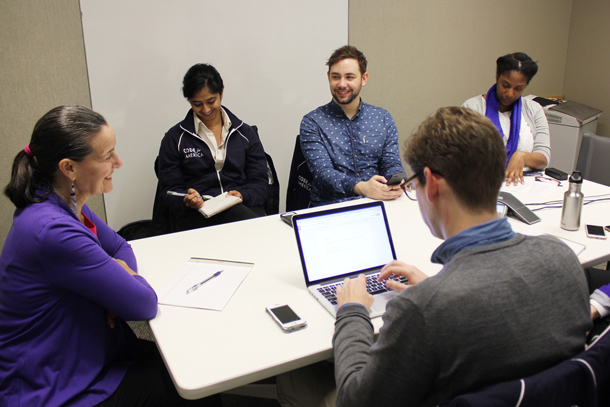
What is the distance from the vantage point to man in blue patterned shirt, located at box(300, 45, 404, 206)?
2535 mm

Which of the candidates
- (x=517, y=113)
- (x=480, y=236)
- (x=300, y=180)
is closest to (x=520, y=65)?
(x=517, y=113)

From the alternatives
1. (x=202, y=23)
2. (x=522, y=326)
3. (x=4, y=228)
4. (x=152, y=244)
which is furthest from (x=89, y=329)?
(x=202, y=23)

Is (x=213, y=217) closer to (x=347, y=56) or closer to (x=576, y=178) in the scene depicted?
(x=347, y=56)

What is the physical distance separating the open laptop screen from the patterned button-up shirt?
104cm

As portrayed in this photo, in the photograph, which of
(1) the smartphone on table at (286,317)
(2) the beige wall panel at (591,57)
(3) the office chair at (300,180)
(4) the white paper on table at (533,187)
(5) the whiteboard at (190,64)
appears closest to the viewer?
(1) the smartphone on table at (286,317)

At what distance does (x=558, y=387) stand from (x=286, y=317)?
691 millimetres

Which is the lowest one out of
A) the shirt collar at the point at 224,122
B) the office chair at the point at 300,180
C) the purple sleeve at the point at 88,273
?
the office chair at the point at 300,180

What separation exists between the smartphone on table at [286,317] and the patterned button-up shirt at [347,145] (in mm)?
1283

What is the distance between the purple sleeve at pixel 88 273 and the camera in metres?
1.13

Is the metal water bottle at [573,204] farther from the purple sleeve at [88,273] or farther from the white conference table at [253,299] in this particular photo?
the purple sleeve at [88,273]

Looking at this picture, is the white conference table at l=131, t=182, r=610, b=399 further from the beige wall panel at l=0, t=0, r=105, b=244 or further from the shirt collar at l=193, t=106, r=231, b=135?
the beige wall panel at l=0, t=0, r=105, b=244

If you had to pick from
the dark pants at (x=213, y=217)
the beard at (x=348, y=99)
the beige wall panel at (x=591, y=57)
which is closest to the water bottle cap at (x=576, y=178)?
the beard at (x=348, y=99)

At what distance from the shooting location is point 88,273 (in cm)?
116

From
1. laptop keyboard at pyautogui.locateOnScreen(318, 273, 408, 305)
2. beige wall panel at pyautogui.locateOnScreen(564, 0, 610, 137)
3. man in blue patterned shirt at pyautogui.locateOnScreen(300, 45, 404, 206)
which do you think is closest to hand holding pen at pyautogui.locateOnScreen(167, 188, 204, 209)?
man in blue patterned shirt at pyautogui.locateOnScreen(300, 45, 404, 206)
